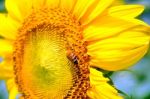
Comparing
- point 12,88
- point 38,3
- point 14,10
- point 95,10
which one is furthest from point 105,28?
point 12,88

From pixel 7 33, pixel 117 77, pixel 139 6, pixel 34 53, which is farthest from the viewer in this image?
pixel 117 77

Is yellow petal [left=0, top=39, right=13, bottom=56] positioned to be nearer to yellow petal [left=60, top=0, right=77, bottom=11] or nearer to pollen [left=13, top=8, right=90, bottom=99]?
pollen [left=13, top=8, right=90, bottom=99]

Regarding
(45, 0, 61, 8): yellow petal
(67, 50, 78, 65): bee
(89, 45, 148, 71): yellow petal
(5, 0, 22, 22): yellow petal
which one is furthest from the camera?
(5, 0, 22, 22): yellow petal

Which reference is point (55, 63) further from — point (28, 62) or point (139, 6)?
point (139, 6)

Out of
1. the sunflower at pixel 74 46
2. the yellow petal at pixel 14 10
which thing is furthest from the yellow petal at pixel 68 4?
the yellow petal at pixel 14 10

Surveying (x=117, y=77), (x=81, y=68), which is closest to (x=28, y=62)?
(x=81, y=68)

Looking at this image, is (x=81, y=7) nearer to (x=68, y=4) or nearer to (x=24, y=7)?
(x=68, y=4)

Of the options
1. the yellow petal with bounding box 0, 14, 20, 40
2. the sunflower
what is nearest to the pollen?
the sunflower
